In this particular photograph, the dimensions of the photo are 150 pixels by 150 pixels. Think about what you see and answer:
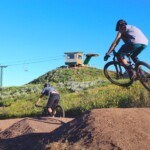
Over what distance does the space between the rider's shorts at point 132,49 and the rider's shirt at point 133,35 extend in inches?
3.7

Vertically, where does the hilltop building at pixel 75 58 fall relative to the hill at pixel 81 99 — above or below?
above

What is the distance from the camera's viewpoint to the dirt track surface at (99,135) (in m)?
10.6

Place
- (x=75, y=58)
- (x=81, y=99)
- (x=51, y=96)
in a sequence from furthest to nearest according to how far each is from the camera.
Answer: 1. (x=75, y=58)
2. (x=81, y=99)
3. (x=51, y=96)

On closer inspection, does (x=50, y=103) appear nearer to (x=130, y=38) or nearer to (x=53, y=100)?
(x=53, y=100)

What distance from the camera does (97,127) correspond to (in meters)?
11.5

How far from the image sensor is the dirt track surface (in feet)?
34.9

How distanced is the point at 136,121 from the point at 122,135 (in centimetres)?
92

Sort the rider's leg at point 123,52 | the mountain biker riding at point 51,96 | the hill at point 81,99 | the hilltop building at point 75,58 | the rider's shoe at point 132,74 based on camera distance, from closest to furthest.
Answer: the rider's leg at point 123,52 < the rider's shoe at point 132,74 < the mountain biker riding at point 51,96 < the hill at point 81,99 < the hilltop building at point 75,58

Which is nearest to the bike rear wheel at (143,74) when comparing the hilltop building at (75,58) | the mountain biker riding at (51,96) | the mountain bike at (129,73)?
the mountain bike at (129,73)

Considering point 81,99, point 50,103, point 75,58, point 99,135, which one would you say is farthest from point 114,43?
point 75,58

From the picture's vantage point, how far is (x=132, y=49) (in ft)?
41.6

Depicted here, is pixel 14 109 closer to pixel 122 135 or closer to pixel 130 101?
pixel 130 101

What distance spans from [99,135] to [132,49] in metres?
2.73

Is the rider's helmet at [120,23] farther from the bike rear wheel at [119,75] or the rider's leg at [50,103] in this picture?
the rider's leg at [50,103]
